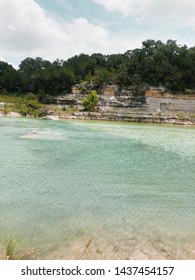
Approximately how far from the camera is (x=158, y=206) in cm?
1101

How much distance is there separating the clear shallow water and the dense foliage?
70.4 metres

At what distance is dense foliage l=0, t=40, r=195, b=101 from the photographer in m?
90.4

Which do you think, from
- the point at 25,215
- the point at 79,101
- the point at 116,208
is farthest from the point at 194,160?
the point at 79,101

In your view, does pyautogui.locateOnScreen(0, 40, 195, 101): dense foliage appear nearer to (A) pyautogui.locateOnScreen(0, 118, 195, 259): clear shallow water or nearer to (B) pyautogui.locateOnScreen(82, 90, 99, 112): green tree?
(B) pyautogui.locateOnScreen(82, 90, 99, 112): green tree

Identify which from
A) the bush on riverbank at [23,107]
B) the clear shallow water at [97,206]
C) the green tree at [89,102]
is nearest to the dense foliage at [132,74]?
the bush on riverbank at [23,107]

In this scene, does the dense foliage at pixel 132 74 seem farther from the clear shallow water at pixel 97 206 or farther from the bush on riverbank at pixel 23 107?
the clear shallow water at pixel 97 206

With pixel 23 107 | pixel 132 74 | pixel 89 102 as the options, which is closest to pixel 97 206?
pixel 23 107

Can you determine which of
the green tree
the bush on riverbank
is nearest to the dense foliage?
the bush on riverbank

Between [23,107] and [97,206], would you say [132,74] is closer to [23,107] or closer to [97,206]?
[23,107]

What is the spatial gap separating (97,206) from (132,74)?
285 feet

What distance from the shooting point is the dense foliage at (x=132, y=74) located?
297ft

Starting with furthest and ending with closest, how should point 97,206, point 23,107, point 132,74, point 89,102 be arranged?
point 132,74, point 89,102, point 23,107, point 97,206

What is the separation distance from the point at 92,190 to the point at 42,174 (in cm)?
344

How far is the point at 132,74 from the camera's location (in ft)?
308
